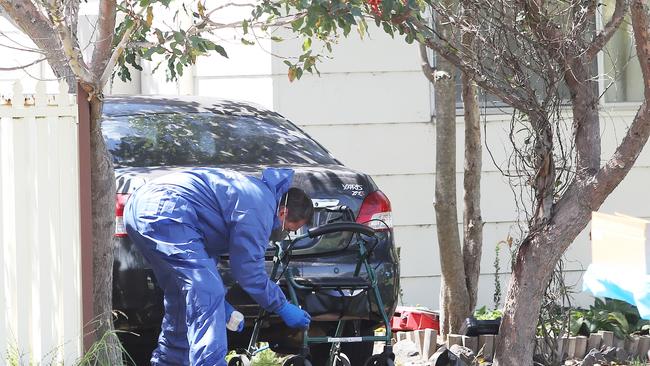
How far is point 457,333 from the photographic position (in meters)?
8.54

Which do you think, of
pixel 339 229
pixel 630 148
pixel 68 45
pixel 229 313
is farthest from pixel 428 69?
pixel 68 45

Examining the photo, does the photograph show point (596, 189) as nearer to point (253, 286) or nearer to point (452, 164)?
point (452, 164)

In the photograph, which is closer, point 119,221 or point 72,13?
point 119,221

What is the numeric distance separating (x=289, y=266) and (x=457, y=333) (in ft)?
8.34

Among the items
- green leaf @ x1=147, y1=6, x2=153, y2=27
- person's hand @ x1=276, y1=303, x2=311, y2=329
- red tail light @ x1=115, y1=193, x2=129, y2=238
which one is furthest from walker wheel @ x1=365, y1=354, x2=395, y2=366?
green leaf @ x1=147, y1=6, x2=153, y2=27

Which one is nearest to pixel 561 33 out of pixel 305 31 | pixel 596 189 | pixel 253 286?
pixel 596 189

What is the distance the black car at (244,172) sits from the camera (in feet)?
20.8

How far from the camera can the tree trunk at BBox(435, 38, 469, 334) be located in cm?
852

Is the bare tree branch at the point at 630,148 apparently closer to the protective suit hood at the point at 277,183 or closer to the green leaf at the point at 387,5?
the green leaf at the point at 387,5

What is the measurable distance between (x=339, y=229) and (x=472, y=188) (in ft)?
8.43

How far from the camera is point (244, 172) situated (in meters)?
6.54

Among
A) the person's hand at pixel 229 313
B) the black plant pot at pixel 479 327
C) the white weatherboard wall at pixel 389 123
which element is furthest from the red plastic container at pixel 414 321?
the person's hand at pixel 229 313

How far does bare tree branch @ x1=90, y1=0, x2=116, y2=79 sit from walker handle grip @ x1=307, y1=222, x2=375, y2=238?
145 cm

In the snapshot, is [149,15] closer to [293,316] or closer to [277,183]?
[277,183]
